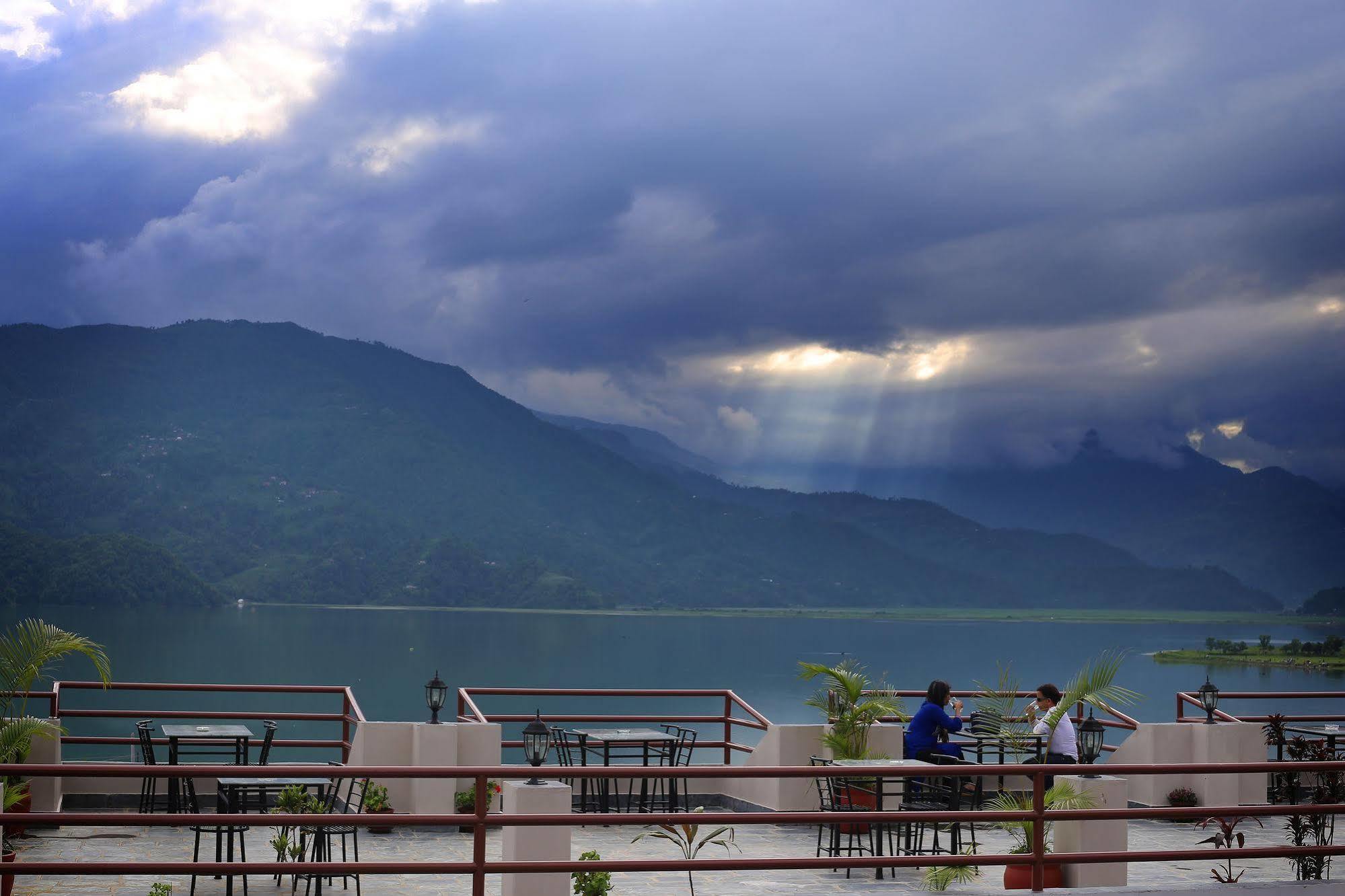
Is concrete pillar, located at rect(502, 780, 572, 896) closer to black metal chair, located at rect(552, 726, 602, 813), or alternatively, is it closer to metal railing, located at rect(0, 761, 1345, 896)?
metal railing, located at rect(0, 761, 1345, 896)

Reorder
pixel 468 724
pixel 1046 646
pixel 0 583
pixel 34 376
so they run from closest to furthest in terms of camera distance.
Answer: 1. pixel 468 724
2. pixel 0 583
3. pixel 1046 646
4. pixel 34 376

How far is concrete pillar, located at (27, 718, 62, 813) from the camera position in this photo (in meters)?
10.9

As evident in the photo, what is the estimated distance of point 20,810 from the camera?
10484 millimetres

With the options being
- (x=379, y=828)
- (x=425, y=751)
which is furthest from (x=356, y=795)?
(x=425, y=751)

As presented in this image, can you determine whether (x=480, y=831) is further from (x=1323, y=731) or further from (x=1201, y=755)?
(x=1323, y=731)

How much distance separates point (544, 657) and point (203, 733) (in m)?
114

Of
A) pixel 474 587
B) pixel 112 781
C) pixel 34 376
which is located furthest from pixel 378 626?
pixel 112 781

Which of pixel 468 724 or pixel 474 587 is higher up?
pixel 474 587

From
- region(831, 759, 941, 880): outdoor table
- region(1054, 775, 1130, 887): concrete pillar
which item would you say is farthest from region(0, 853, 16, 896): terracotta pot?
region(1054, 775, 1130, 887): concrete pillar

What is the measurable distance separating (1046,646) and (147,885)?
168533mm

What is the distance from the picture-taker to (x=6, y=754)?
10.6 meters

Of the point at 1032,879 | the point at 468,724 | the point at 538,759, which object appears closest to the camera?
the point at 1032,879

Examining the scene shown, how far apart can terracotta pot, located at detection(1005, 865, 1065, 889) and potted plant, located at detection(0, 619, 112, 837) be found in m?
6.68

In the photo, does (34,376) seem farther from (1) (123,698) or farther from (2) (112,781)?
(2) (112,781)
